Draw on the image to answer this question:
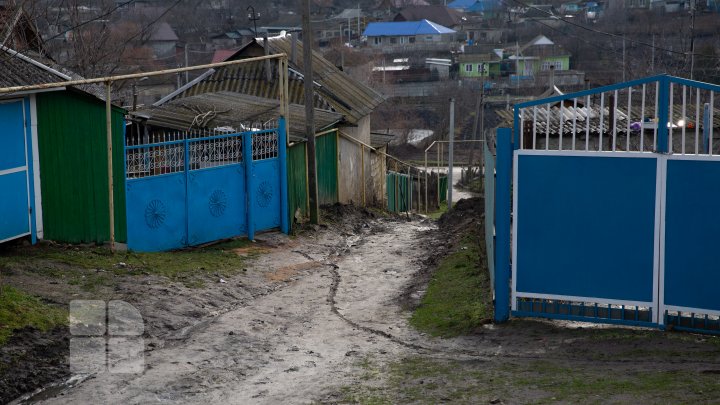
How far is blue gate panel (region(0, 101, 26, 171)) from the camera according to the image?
10.4 m

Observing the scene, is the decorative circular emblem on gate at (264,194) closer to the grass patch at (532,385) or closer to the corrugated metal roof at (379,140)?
the grass patch at (532,385)

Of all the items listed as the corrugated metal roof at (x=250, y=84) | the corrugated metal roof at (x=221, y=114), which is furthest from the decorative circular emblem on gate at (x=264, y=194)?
the corrugated metal roof at (x=250, y=84)

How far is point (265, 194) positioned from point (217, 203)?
118 cm

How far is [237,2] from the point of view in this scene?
261 ft

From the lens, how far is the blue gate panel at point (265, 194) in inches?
536

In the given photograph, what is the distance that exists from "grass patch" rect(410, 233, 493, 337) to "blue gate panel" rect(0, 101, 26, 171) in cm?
513

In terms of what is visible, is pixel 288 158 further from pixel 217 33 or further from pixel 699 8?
pixel 217 33

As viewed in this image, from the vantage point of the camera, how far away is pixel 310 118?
15.3 meters

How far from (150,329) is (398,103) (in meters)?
50.8

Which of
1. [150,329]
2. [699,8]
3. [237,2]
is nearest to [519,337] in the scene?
[150,329]

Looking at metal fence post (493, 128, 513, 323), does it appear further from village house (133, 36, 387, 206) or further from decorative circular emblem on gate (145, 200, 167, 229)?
village house (133, 36, 387, 206)

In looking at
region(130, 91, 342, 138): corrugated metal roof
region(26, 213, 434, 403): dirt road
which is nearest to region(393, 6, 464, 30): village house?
region(130, 91, 342, 138): corrugated metal roof

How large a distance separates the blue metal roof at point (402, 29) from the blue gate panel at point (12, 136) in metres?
69.3
